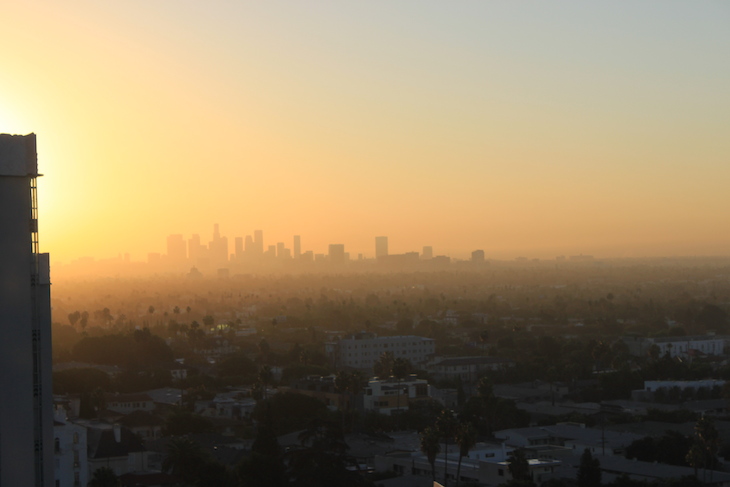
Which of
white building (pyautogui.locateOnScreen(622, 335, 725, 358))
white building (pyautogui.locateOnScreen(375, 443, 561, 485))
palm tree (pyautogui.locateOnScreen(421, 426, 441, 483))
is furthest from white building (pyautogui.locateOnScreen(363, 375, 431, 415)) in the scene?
Answer: white building (pyautogui.locateOnScreen(622, 335, 725, 358))

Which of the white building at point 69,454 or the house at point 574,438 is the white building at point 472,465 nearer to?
the house at point 574,438

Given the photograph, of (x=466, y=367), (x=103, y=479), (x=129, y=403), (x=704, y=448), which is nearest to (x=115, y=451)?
(x=103, y=479)

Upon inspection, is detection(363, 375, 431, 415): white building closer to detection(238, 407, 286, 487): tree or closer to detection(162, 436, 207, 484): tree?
detection(162, 436, 207, 484): tree

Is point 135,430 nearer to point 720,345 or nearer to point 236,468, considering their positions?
point 236,468

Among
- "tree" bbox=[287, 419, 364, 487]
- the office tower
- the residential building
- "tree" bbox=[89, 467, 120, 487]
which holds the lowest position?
the residential building

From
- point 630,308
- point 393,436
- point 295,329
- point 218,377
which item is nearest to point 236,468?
point 393,436

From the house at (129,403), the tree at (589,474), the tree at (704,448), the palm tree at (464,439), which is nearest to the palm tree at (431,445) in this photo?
the palm tree at (464,439)
